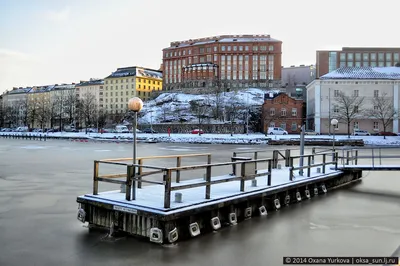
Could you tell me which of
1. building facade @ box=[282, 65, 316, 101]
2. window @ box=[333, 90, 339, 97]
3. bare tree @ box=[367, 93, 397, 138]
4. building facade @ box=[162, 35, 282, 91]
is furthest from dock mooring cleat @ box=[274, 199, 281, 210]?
building facade @ box=[282, 65, 316, 101]

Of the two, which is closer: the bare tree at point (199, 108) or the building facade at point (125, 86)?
the bare tree at point (199, 108)

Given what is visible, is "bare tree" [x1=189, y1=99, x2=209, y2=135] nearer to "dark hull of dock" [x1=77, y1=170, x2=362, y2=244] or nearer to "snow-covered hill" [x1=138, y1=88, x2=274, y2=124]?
"snow-covered hill" [x1=138, y1=88, x2=274, y2=124]

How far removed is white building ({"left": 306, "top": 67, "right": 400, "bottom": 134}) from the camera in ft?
268

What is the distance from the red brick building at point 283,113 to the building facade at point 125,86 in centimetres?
7564

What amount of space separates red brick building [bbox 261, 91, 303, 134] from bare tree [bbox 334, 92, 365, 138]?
9.60 metres

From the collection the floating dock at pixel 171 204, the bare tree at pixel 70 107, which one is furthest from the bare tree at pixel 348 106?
the bare tree at pixel 70 107

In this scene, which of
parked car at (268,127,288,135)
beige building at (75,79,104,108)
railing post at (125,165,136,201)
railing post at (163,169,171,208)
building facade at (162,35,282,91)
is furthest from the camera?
beige building at (75,79,104,108)

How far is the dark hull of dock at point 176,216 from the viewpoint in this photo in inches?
376

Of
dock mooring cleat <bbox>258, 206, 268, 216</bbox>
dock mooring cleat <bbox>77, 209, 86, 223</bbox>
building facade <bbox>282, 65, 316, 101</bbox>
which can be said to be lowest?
dock mooring cleat <bbox>258, 206, 268, 216</bbox>

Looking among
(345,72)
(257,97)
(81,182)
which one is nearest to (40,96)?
(257,97)

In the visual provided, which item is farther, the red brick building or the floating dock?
the red brick building

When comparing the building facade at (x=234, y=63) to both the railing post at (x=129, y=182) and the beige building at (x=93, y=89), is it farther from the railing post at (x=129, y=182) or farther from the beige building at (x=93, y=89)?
Answer: the railing post at (x=129, y=182)

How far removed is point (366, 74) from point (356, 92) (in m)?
5.24

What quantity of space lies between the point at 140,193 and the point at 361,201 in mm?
9606
